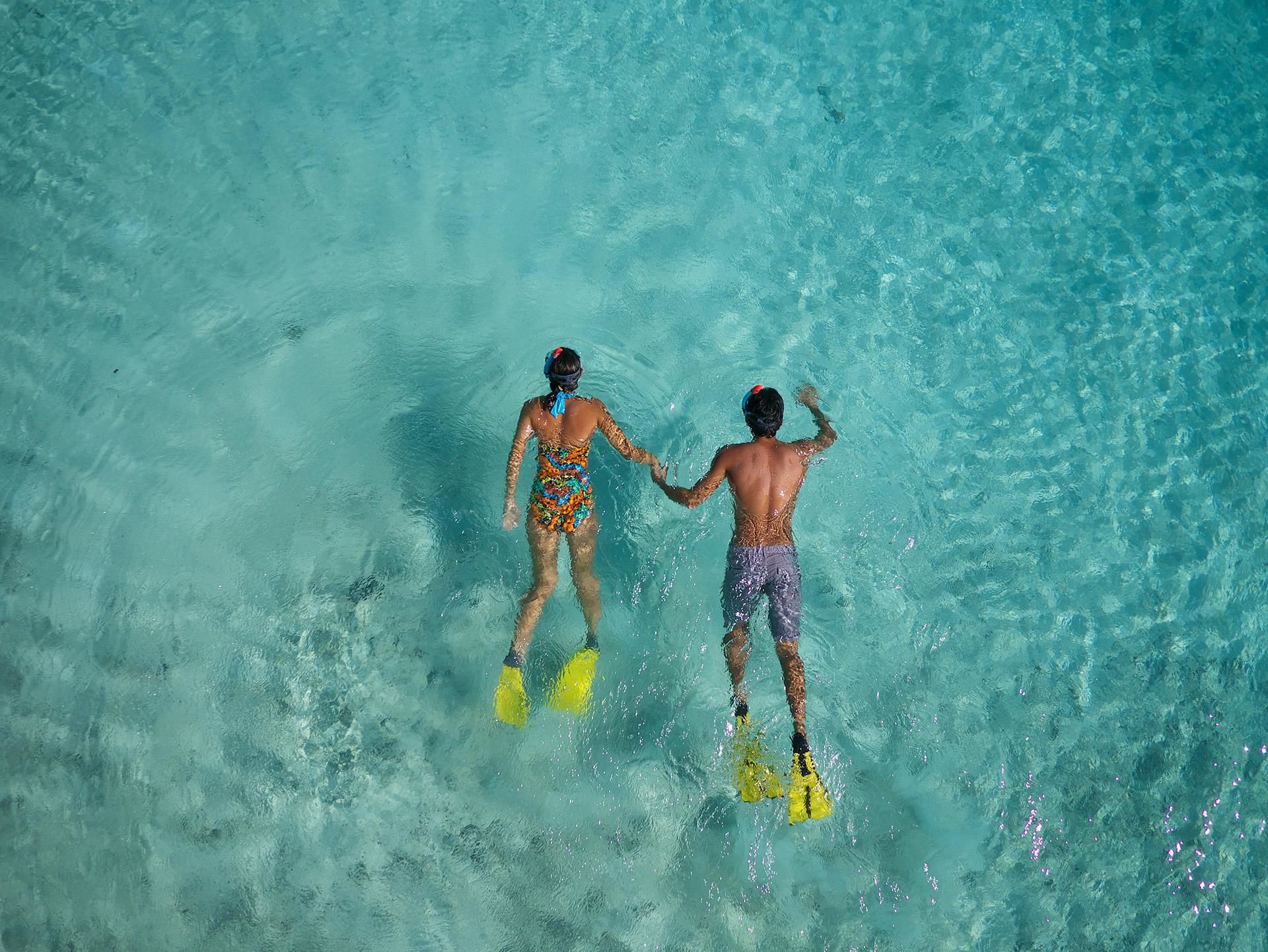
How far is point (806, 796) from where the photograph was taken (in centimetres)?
405

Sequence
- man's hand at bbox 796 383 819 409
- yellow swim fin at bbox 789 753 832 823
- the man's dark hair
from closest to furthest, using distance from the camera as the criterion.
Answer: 1. the man's dark hair
2. yellow swim fin at bbox 789 753 832 823
3. man's hand at bbox 796 383 819 409

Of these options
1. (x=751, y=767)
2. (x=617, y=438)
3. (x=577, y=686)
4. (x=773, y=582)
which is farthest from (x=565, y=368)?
(x=751, y=767)

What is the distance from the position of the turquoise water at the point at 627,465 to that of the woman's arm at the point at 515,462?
61 centimetres

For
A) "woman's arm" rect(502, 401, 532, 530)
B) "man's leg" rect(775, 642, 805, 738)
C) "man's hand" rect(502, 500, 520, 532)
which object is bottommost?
"man's leg" rect(775, 642, 805, 738)

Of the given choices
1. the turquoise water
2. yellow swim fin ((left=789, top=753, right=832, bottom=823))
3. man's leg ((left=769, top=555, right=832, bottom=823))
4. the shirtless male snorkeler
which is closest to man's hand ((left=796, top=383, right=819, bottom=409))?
the turquoise water

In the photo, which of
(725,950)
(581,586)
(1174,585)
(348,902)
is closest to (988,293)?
(1174,585)

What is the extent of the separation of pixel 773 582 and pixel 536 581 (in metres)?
1.19

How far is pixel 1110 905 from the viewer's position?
14.2ft

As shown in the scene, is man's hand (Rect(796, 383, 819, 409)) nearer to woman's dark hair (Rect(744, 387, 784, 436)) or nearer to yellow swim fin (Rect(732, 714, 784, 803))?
woman's dark hair (Rect(744, 387, 784, 436))

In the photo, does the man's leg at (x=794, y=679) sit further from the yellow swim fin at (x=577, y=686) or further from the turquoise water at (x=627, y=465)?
the yellow swim fin at (x=577, y=686)

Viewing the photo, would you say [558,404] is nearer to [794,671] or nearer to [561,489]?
[561,489]

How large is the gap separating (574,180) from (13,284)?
3541mm

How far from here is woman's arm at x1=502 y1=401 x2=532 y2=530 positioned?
13.7 feet

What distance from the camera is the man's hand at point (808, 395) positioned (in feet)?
17.2
